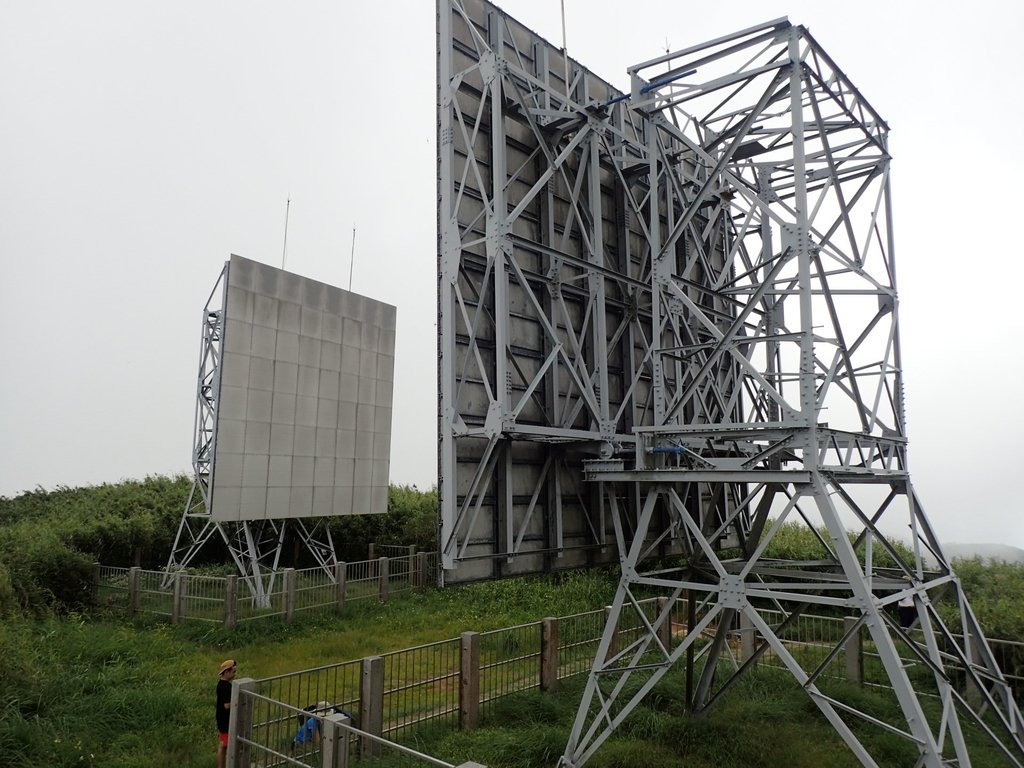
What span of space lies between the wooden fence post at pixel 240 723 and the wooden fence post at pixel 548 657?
5227 millimetres

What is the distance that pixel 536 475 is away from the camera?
10.2 metres

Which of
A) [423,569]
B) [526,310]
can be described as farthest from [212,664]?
[526,310]

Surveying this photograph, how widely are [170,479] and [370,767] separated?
24.5 m

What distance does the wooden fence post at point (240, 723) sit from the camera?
28.9ft

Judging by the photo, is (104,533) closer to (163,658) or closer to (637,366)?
(163,658)

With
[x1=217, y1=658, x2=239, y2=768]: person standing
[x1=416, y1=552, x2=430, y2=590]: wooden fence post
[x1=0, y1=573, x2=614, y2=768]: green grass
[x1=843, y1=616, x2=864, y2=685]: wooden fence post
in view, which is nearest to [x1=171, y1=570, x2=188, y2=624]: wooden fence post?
[x1=0, y1=573, x2=614, y2=768]: green grass

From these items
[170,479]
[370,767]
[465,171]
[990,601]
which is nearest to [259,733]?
[370,767]

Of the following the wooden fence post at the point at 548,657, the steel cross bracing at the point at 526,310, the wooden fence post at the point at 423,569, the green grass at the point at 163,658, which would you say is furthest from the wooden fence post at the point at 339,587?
the steel cross bracing at the point at 526,310

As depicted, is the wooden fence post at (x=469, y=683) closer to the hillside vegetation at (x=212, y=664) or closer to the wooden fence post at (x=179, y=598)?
the hillside vegetation at (x=212, y=664)

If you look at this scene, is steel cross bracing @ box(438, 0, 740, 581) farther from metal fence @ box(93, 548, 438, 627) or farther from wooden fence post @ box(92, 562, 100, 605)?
wooden fence post @ box(92, 562, 100, 605)

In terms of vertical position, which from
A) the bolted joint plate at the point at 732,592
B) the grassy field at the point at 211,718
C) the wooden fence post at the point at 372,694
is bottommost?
the grassy field at the point at 211,718

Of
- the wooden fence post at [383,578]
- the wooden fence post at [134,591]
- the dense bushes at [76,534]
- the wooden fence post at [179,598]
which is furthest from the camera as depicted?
the wooden fence post at [383,578]

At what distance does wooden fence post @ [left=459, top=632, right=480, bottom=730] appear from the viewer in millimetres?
10844

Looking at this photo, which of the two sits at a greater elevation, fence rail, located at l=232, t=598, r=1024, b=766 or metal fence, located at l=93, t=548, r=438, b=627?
metal fence, located at l=93, t=548, r=438, b=627
